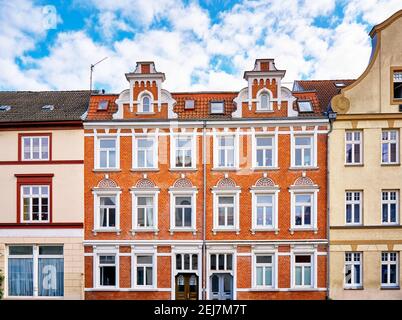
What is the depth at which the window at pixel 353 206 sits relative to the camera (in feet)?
38.7

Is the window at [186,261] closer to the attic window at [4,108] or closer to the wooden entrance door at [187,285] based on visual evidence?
the wooden entrance door at [187,285]

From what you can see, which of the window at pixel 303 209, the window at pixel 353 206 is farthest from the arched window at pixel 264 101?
the window at pixel 353 206

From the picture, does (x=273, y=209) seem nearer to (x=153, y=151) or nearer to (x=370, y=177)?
(x=370, y=177)

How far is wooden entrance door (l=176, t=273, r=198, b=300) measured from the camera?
12000mm

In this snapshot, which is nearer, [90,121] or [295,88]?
[90,121]

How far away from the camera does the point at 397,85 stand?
1171 cm

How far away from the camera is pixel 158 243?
39.1 ft

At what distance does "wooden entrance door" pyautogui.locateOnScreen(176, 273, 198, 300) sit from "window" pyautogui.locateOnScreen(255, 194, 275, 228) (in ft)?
9.86

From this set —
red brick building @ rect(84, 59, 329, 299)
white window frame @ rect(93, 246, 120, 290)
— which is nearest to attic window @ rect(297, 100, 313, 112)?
red brick building @ rect(84, 59, 329, 299)

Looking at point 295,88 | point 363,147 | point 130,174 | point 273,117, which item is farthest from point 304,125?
point 130,174

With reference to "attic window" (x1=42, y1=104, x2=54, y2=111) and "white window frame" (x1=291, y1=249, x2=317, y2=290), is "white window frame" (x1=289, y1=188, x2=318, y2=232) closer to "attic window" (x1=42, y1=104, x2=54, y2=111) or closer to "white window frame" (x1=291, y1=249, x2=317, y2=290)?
"white window frame" (x1=291, y1=249, x2=317, y2=290)

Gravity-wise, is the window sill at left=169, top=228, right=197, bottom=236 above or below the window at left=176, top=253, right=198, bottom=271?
above

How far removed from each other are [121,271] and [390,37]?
487 inches
